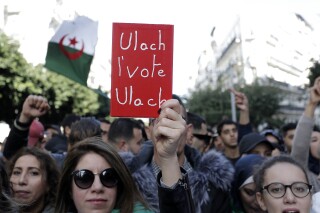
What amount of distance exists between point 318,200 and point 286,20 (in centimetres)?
9665

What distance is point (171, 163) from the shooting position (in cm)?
226

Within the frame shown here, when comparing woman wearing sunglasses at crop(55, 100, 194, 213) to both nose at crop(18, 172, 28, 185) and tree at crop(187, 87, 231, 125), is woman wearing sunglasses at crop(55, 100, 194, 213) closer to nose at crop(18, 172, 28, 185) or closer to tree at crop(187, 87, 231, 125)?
nose at crop(18, 172, 28, 185)

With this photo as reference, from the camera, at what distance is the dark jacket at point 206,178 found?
347 centimetres

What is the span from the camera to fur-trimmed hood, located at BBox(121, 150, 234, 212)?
336 cm

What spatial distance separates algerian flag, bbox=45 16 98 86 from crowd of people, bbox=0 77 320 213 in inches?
56.9

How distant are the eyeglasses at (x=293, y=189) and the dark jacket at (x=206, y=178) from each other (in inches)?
25.1

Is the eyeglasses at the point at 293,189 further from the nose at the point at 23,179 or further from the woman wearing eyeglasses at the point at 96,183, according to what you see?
the nose at the point at 23,179

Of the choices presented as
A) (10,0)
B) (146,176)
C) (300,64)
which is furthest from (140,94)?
(300,64)

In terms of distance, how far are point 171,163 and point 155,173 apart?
3.81 ft

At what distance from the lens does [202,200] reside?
11.6 feet

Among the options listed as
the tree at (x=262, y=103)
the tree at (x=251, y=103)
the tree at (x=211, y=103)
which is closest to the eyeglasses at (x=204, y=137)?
the tree at (x=251, y=103)

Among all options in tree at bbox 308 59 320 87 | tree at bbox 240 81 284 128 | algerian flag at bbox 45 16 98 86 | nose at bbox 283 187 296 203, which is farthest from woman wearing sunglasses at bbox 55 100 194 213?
tree at bbox 240 81 284 128

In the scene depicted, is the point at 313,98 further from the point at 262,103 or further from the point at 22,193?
the point at 262,103

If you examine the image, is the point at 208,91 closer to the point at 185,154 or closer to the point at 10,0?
the point at 10,0
